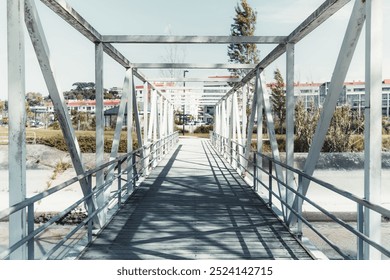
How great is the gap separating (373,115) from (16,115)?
2.28 metres

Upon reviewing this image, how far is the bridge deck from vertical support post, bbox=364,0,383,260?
4.12 ft

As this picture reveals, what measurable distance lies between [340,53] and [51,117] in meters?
40.8

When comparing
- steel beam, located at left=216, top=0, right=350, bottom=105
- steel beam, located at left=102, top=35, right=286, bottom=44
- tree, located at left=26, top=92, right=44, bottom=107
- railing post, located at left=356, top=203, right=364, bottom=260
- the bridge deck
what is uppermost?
tree, located at left=26, top=92, right=44, bottom=107

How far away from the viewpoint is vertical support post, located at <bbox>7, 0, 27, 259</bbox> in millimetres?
2861

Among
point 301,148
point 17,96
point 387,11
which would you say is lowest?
point 301,148

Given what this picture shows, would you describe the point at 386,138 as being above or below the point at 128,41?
below

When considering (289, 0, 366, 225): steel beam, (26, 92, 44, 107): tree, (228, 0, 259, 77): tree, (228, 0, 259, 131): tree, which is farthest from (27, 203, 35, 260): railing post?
(26, 92, 44, 107): tree

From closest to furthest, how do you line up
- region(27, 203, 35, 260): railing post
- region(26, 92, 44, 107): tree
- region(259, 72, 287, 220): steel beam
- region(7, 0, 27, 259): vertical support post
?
region(7, 0, 27, 259): vertical support post
region(27, 203, 35, 260): railing post
region(259, 72, 287, 220): steel beam
region(26, 92, 44, 107): tree

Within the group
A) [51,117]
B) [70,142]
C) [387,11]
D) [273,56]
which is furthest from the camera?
[51,117]

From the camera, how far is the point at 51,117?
41719mm

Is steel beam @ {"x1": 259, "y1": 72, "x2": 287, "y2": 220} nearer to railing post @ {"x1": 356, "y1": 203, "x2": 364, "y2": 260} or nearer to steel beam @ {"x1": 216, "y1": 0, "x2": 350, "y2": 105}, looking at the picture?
steel beam @ {"x1": 216, "y1": 0, "x2": 350, "y2": 105}

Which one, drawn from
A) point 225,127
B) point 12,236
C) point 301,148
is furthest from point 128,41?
point 301,148

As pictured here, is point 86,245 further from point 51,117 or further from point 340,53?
point 51,117

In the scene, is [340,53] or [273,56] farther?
[273,56]
